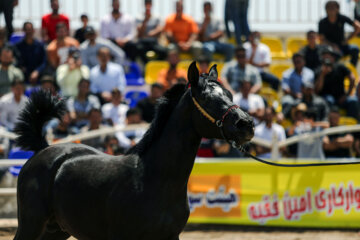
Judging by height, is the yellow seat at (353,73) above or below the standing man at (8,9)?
below

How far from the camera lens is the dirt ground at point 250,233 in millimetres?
9280

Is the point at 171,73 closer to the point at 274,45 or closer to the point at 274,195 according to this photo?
the point at 274,195

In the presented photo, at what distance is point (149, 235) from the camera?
16.0 feet

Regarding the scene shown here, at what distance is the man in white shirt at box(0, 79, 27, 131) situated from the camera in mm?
11211

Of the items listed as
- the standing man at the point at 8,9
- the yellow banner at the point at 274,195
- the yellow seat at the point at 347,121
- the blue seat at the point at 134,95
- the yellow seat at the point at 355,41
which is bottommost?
the yellow banner at the point at 274,195

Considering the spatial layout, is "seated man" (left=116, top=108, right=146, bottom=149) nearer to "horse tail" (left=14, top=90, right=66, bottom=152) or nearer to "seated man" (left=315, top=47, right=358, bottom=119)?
"seated man" (left=315, top=47, right=358, bottom=119)

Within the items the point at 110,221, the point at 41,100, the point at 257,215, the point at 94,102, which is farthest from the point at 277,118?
the point at 110,221

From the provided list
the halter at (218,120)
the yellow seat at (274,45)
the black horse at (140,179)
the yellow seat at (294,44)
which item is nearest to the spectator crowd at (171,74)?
the yellow seat at (274,45)

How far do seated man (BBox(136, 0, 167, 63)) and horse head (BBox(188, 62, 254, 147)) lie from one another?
30.4ft

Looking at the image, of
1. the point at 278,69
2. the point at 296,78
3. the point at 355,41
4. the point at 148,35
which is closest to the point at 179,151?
the point at 296,78

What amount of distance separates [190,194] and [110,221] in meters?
5.09

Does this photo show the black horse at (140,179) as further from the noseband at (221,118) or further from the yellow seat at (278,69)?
the yellow seat at (278,69)

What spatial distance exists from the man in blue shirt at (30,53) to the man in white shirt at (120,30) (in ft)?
4.94

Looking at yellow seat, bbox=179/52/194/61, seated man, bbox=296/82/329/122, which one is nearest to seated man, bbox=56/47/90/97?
yellow seat, bbox=179/52/194/61
